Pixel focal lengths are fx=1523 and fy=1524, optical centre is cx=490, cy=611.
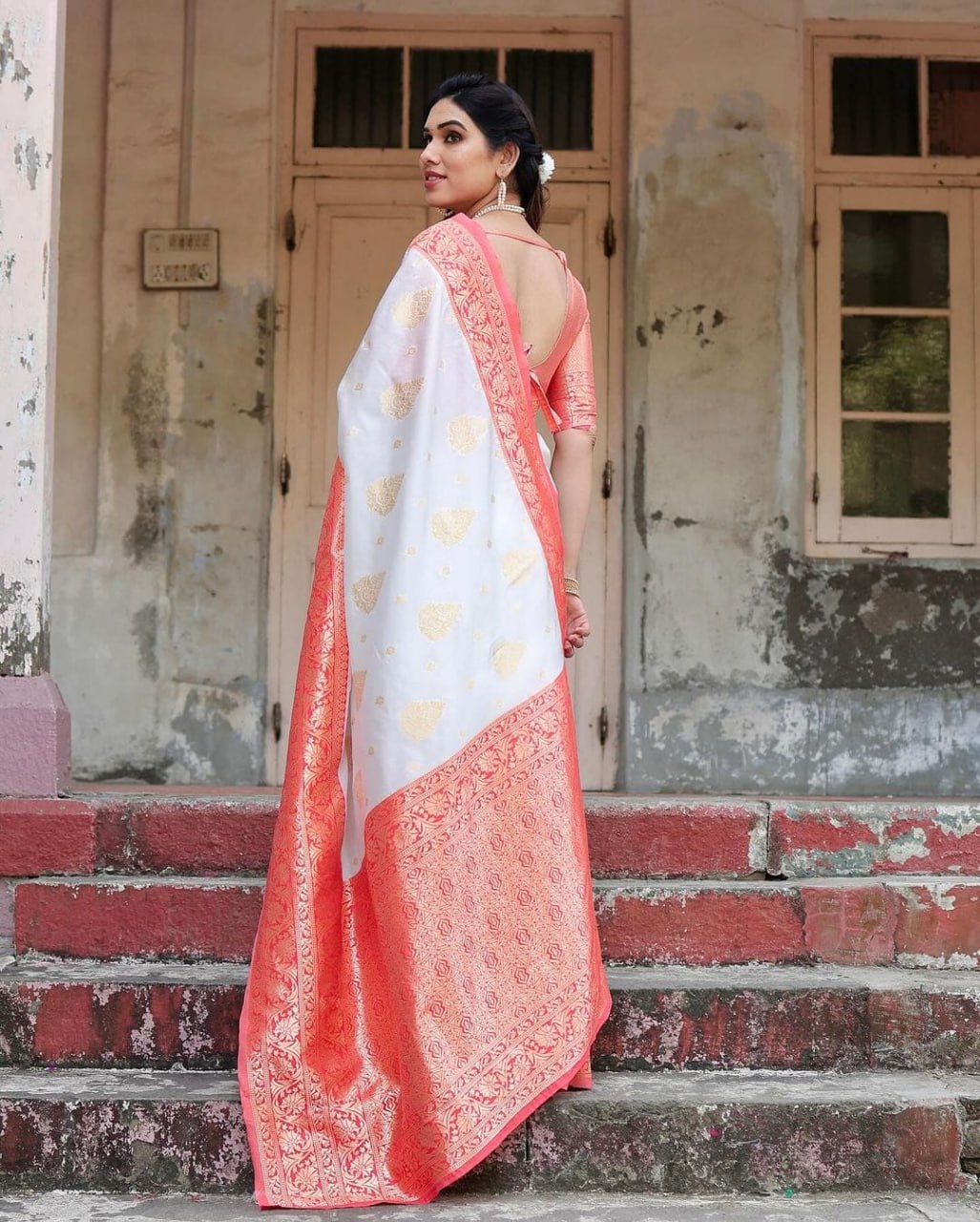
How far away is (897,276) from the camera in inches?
227

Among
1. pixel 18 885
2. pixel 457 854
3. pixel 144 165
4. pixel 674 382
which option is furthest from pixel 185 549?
pixel 457 854

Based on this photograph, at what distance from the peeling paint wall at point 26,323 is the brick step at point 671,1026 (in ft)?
2.88

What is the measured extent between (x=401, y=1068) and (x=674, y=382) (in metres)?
3.50

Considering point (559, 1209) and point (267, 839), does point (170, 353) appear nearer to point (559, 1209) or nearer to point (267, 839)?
point (267, 839)

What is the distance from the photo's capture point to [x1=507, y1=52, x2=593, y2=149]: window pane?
576cm

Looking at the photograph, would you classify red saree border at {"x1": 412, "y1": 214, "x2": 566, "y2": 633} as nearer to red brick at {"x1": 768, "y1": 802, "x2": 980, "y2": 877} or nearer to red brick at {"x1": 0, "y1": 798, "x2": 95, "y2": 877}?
red brick at {"x1": 768, "y1": 802, "x2": 980, "y2": 877}

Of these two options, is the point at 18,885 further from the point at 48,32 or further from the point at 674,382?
the point at 674,382

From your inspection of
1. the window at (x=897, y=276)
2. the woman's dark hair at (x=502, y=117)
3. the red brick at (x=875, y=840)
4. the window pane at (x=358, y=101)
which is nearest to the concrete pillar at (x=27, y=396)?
the woman's dark hair at (x=502, y=117)

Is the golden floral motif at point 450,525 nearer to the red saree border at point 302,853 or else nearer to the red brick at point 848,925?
the red saree border at point 302,853

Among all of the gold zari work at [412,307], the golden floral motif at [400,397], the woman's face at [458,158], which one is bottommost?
the golden floral motif at [400,397]

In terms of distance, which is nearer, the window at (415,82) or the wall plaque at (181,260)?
the wall plaque at (181,260)

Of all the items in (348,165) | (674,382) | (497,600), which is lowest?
(497,600)

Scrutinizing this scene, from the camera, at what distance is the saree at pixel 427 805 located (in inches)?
105

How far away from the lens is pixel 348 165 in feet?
18.8
